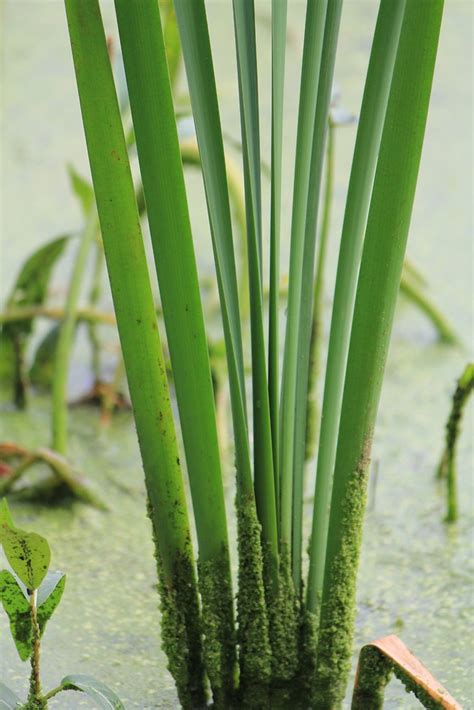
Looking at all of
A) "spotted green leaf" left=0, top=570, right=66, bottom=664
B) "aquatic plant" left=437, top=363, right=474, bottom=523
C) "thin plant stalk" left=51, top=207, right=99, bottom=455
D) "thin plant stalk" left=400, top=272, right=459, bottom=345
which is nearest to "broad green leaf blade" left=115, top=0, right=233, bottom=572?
Result: "spotted green leaf" left=0, top=570, right=66, bottom=664

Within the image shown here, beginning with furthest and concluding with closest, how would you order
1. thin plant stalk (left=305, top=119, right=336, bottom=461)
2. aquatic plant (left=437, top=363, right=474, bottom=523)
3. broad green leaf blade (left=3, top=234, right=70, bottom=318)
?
broad green leaf blade (left=3, top=234, right=70, bottom=318), thin plant stalk (left=305, top=119, right=336, bottom=461), aquatic plant (left=437, top=363, right=474, bottom=523)

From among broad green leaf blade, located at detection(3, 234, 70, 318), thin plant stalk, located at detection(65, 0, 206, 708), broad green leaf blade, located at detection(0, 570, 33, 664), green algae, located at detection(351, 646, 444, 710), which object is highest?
broad green leaf blade, located at detection(3, 234, 70, 318)

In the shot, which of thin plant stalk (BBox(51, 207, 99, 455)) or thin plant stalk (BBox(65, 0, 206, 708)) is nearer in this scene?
thin plant stalk (BBox(65, 0, 206, 708))

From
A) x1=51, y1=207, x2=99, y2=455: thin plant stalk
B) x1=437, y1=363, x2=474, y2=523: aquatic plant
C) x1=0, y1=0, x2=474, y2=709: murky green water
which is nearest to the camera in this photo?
x1=0, y1=0, x2=474, y2=709: murky green water

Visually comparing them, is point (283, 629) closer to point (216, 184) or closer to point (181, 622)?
point (181, 622)

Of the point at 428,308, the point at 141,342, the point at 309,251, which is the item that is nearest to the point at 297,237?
the point at 309,251

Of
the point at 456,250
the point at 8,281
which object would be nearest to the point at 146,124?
the point at 8,281

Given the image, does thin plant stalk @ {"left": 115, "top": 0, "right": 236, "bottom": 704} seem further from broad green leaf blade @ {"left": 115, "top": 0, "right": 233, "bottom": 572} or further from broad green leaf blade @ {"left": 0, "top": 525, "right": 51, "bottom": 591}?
broad green leaf blade @ {"left": 0, "top": 525, "right": 51, "bottom": 591}
